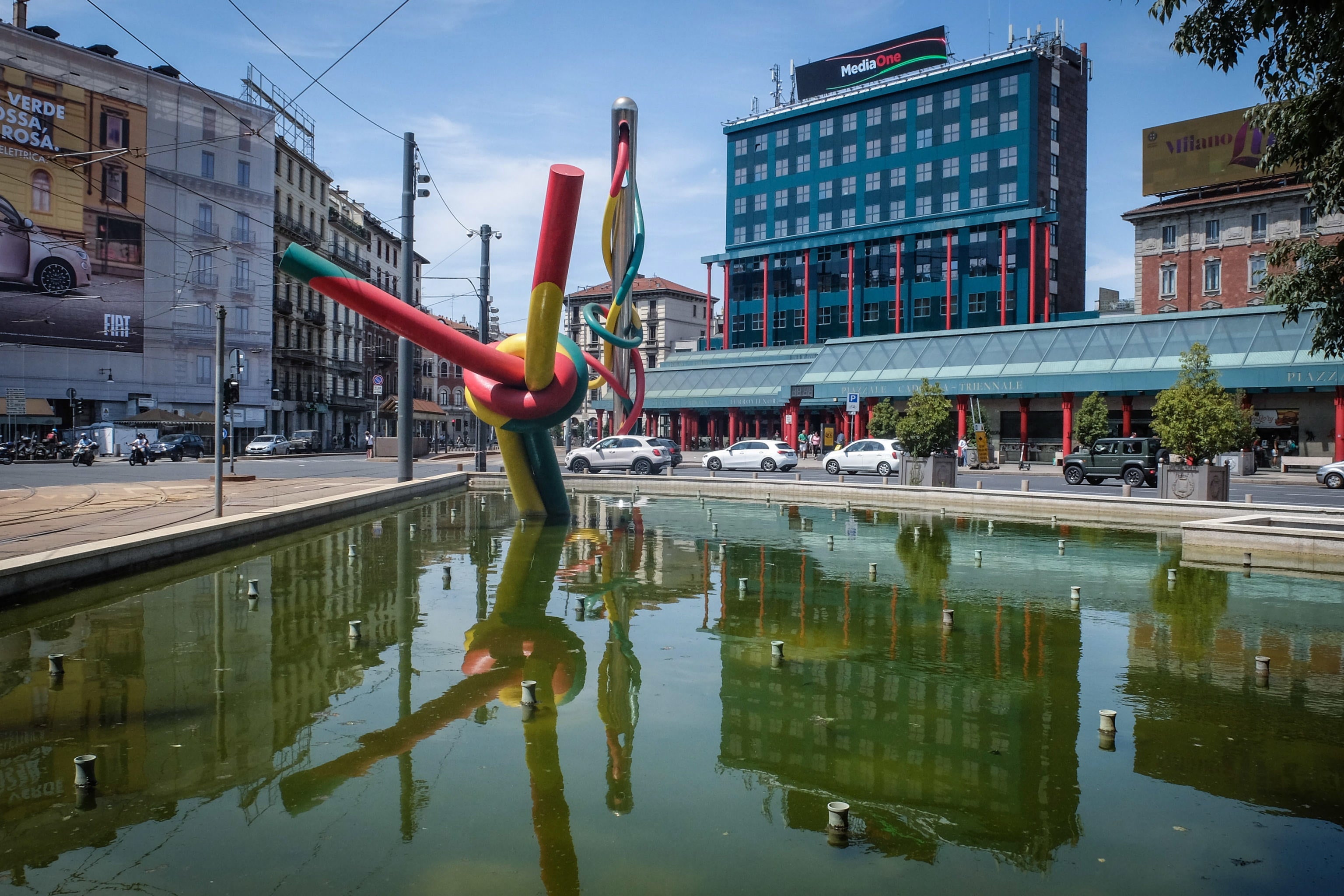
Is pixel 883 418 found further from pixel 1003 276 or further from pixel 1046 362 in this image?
pixel 1003 276

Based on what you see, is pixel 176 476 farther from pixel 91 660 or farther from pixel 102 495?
pixel 91 660

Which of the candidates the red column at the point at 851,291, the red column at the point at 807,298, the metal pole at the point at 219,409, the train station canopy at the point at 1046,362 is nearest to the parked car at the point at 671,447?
the train station canopy at the point at 1046,362

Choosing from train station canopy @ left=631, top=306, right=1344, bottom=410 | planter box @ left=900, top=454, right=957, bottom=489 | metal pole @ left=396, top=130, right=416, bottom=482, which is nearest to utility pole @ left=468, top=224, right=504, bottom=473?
metal pole @ left=396, top=130, right=416, bottom=482

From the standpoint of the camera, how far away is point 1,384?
45.2m

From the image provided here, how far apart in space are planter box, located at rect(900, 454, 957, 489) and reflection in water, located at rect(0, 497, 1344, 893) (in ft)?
49.0

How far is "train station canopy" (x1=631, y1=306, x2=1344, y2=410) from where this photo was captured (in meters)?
37.9

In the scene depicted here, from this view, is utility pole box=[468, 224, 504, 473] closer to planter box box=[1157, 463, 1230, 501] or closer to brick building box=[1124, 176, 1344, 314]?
planter box box=[1157, 463, 1230, 501]

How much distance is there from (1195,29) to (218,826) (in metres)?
8.83

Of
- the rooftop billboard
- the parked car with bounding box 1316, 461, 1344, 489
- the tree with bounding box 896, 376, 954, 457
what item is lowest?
the parked car with bounding box 1316, 461, 1344, 489

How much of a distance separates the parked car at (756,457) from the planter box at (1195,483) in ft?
52.6

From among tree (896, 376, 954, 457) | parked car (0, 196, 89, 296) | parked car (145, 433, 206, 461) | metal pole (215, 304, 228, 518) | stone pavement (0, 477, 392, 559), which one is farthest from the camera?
parked car (145, 433, 206, 461)

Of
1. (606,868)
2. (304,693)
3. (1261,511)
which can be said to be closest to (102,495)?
(304,693)

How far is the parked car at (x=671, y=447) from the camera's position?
3431 centimetres

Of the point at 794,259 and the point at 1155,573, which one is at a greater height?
the point at 794,259
